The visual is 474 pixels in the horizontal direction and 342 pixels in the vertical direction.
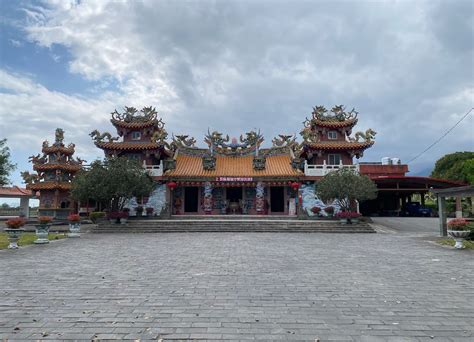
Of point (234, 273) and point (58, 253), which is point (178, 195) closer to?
point (58, 253)

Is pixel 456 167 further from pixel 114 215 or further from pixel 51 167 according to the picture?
pixel 51 167

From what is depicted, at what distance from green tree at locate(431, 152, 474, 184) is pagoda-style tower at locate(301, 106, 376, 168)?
1687cm

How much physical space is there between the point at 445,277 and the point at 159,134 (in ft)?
76.7

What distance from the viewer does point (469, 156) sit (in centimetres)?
4634

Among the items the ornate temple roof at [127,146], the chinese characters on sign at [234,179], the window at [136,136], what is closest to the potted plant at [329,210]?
the chinese characters on sign at [234,179]

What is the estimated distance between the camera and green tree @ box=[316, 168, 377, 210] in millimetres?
20220

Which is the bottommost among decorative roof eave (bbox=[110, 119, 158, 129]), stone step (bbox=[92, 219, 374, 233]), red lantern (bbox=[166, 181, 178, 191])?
stone step (bbox=[92, 219, 374, 233])

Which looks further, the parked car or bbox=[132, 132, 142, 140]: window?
the parked car

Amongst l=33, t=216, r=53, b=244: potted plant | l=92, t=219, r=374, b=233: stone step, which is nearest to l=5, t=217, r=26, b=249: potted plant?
l=33, t=216, r=53, b=244: potted plant

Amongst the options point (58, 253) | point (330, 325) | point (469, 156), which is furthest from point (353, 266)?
point (469, 156)

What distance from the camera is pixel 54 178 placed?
94.5ft

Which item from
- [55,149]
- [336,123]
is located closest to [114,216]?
[55,149]

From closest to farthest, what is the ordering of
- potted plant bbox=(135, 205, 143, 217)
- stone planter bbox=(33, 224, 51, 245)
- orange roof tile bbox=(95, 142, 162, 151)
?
1. stone planter bbox=(33, 224, 51, 245)
2. potted plant bbox=(135, 205, 143, 217)
3. orange roof tile bbox=(95, 142, 162, 151)

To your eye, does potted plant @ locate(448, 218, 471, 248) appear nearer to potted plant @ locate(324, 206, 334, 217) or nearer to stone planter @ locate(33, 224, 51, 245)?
potted plant @ locate(324, 206, 334, 217)
